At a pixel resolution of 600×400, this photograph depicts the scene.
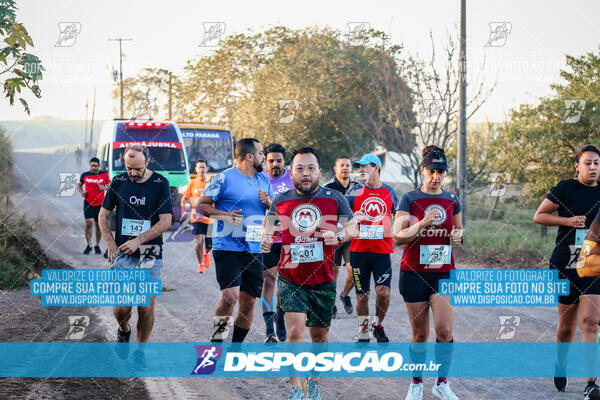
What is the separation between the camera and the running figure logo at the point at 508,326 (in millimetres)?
8758

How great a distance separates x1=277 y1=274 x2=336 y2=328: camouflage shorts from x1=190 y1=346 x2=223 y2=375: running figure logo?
5.25ft

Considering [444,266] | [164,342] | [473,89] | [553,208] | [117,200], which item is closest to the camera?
[444,266]

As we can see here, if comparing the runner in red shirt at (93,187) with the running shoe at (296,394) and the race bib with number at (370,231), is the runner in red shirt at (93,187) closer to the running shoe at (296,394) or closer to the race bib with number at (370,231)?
the race bib with number at (370,231)

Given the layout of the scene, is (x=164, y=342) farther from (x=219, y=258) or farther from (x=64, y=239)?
(x=64, y=239)

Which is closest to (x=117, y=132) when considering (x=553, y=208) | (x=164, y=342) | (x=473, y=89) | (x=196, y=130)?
(x=196, y=130)

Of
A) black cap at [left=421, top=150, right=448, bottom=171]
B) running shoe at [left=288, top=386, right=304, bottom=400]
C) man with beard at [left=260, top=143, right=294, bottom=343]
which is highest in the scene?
black cap at [left=421, top=150, right=448, bottom=171]

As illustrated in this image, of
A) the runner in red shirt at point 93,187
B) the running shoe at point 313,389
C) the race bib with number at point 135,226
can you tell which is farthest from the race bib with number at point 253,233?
the runner in red shirt at point 93,187

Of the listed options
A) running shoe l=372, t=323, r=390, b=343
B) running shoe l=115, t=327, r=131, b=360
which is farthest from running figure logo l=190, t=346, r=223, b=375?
running shoe l=372, t=323, r=390, b=343

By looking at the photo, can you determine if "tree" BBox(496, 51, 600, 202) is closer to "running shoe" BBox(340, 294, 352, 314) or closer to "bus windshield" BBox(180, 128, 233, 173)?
"running shoe" BBox(340, 294, 352, 314)

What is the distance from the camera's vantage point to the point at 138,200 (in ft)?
23.1

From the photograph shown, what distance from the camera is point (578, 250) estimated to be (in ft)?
21.3

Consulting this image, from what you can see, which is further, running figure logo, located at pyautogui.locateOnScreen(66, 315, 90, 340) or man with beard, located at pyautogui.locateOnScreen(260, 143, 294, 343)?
running figure logo, located at pyautogui.locateOnScreen(66, 315, 90, 340)

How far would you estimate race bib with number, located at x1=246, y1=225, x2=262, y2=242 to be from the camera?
7.16 m

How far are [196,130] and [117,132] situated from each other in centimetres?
532
